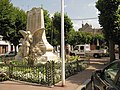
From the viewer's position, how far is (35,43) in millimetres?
16844

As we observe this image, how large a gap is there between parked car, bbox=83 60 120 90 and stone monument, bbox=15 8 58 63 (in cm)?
986

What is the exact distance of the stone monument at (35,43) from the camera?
1625 cm

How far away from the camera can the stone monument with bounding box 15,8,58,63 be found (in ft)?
53.3

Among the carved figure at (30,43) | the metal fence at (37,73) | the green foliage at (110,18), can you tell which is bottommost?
the metal fence at (37,73)

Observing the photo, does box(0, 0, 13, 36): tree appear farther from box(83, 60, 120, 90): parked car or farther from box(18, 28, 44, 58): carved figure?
box(83, 60, 120, 90): parked car

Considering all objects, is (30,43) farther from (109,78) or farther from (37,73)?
(109,78)

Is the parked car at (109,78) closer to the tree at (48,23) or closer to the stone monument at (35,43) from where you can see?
the stone monument at (35,43)

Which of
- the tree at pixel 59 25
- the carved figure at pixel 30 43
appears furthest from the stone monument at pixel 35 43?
the tree at pixel 59 25

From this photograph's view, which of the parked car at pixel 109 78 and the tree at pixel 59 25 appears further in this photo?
the tree at pixel 59 25

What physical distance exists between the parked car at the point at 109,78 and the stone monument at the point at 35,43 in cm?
986

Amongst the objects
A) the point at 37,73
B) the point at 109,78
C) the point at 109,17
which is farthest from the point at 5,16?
the point at 109,78

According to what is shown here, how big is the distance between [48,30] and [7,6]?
11.5 metres

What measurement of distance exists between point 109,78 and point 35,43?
1158 cm

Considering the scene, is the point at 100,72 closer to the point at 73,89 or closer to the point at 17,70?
the point at 73,89
